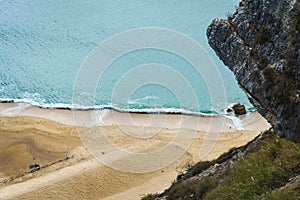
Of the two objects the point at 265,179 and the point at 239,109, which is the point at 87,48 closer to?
the point at 239,109

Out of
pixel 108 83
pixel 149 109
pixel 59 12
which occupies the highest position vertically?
pixel 59 12

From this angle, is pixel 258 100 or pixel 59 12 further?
pixel 59 12

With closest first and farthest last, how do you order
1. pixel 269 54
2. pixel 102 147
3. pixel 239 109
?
pixel 269 54 < pixel 102 147 < pixel 239 109

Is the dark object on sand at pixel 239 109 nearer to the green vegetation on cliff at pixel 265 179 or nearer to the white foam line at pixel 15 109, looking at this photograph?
the white foam line at pixel 15 109

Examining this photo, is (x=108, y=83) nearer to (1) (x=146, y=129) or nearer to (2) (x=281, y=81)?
(1) (x=146, y=129)

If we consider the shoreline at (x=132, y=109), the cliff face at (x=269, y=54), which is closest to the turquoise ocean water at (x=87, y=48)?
the shoreline at (x=132, y=109)

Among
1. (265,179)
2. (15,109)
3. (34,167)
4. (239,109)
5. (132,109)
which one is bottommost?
(265,179)

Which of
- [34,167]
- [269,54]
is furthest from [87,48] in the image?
[269,54]

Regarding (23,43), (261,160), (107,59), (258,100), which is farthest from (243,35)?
(23,43)
